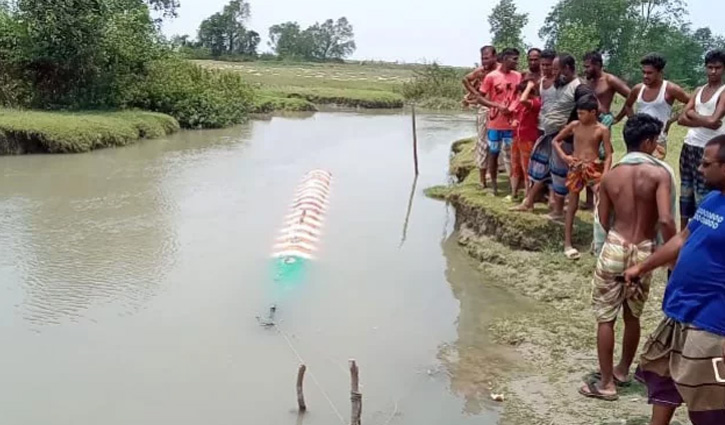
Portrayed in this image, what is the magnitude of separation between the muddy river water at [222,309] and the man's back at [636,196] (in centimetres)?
135

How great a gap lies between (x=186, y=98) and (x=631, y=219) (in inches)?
829

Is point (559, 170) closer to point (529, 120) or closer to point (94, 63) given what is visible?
point (529, 120)

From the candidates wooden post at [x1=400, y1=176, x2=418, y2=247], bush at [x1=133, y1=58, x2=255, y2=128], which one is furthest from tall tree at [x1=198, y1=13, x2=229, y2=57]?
wooden post at [x1=400, y1=176, x2=418, y2=247]

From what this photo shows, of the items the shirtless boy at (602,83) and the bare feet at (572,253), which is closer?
the shirtless boy at (602,83)

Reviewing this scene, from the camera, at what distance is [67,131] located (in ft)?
54.3

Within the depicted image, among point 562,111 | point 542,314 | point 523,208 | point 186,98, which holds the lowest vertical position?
point 542,314

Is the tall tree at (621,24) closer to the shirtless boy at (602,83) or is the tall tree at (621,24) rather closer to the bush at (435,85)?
the bush at (435,85)

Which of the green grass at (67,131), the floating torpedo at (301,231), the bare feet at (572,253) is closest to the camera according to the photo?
the bare feet at (572,253)

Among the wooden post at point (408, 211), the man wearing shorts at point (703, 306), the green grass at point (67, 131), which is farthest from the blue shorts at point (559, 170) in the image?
the green grass at point (67, 131)

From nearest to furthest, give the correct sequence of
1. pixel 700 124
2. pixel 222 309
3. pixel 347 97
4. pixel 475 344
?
1. pixel 700 124
2. pixel 475 344
3. pixel 222 309
4. pixel 347 97

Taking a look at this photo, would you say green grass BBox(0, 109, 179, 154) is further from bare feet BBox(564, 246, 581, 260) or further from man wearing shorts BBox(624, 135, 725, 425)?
man wearing shorts BBox(624, 135, 725, 425)

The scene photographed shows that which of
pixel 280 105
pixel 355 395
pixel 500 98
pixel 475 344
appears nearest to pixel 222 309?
pixel 475 344

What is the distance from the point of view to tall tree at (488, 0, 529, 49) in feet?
127

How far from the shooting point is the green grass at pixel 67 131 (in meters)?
15.9
